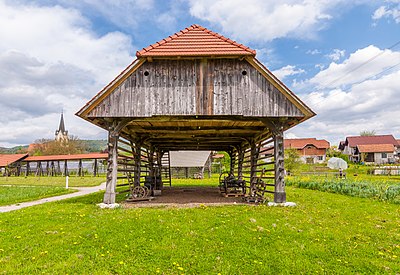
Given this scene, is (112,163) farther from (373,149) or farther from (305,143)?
(305,143)

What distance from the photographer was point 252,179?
14555 millimetres

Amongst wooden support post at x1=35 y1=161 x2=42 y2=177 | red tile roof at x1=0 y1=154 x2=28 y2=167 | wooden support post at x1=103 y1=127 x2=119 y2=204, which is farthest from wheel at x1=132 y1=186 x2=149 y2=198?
red tile roof at x1=0 y1=154 x2=28 y2=167

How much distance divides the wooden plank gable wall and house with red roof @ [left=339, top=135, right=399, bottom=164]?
62414 millimetres

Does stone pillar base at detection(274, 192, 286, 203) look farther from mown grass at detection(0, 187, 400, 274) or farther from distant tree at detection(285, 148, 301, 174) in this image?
distant tree at detection(285, 148, 301, 174)

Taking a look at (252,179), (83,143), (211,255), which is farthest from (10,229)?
(83,143)

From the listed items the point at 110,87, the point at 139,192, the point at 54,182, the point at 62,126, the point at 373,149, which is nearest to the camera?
the point at 110,87

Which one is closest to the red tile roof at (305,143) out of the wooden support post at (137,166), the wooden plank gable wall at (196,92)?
the wooden support post at (137,166)

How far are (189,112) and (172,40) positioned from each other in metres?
2.96

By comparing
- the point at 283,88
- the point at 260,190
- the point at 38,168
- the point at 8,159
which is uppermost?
the point at 283,88

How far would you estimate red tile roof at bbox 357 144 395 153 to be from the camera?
207 ft

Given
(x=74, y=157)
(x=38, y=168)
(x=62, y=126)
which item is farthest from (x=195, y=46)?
(x=62, y=126)

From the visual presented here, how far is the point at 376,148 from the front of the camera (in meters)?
64.2

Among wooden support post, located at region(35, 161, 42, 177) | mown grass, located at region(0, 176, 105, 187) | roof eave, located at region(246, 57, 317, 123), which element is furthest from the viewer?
wooden support post, located at region(35, 161, 42, 177)

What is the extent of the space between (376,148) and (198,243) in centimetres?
7087
